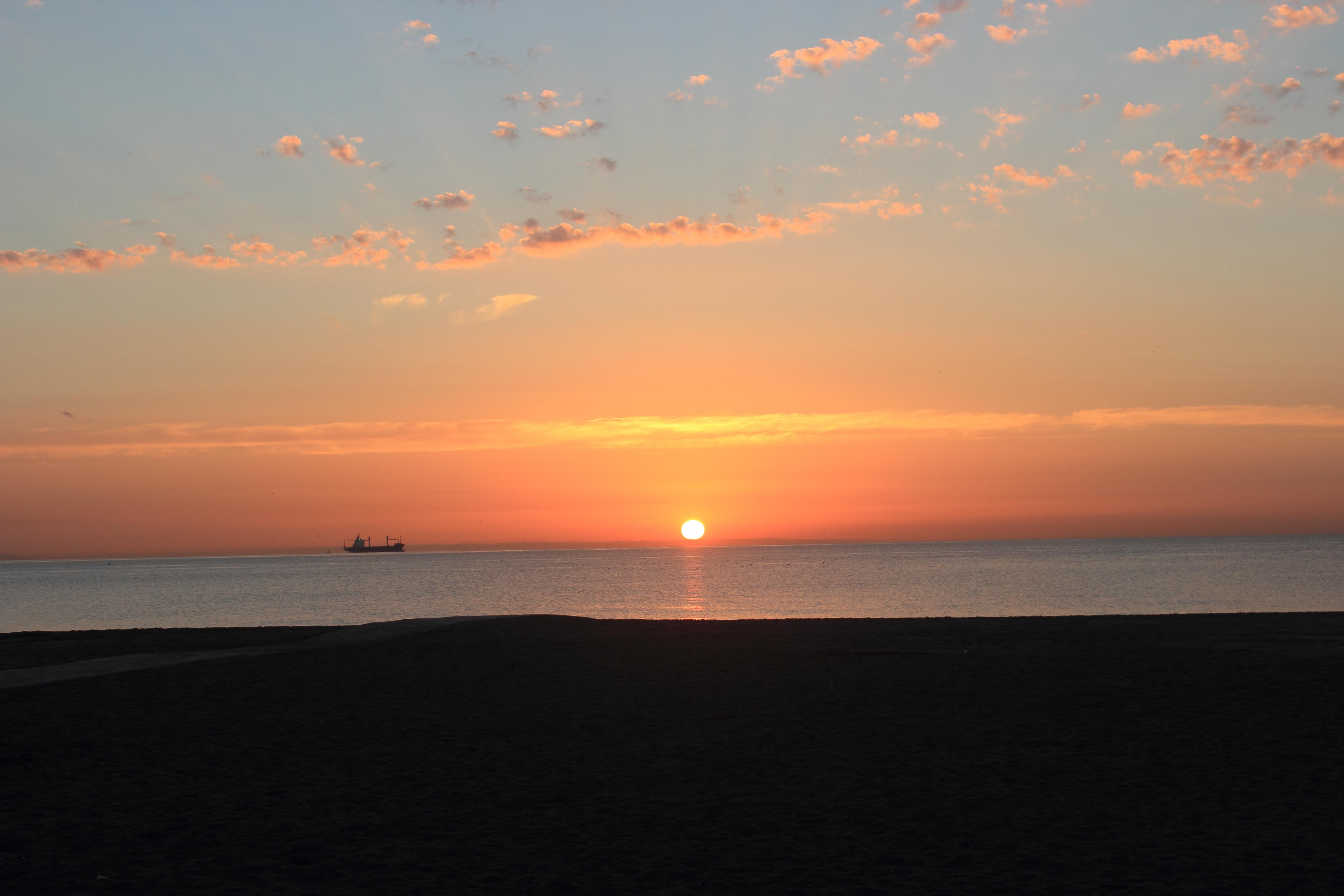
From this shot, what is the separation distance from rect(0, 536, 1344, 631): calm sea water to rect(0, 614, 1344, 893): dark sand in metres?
Result: 31.1

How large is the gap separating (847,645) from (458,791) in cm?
1257

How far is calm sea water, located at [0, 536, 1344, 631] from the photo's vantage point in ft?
191

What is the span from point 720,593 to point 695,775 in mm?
72361

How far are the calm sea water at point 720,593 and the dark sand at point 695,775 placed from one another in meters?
31.1

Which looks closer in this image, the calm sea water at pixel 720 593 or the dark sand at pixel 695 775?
the dark sand at pixel 695 775

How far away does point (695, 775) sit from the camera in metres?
10.8

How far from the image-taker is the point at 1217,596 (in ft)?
208

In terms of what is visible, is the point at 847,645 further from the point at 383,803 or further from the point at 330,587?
the point at 330,587

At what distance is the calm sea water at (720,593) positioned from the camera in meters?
58.1

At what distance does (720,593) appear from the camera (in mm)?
82562

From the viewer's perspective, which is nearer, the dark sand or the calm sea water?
the dark sand

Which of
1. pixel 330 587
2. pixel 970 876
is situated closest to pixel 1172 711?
pixel 970 876

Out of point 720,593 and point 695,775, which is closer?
point 695,775

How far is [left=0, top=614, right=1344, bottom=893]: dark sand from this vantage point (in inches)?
302
